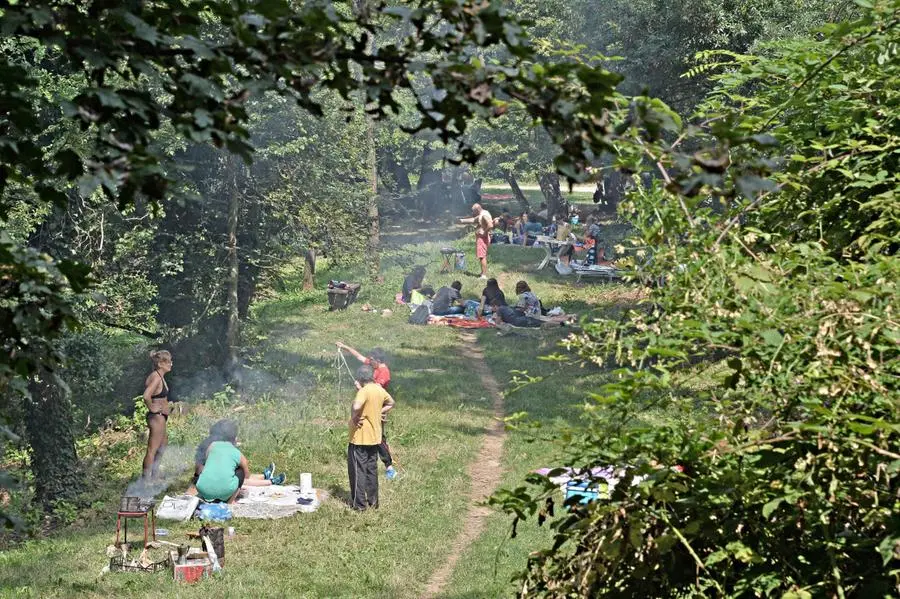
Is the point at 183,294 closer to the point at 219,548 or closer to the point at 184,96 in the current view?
the point at 219,548

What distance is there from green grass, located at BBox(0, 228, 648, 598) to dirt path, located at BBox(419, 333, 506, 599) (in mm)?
112

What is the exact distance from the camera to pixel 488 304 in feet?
80.1

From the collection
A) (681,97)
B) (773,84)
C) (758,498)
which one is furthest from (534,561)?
(681,97)

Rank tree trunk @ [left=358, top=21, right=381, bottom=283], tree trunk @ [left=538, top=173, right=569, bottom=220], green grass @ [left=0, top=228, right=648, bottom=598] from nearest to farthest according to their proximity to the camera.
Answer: green grass @ [left=0, top=228, right=648, bottom=598], tree trunk @ [left=358, top=21, right=381, bottom=283], tree trunk @ [left=538, top=173, right=569, bottom=220]

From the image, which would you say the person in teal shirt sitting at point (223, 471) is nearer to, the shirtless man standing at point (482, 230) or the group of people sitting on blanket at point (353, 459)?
the group of people sitting on blanket at point (353, 459)

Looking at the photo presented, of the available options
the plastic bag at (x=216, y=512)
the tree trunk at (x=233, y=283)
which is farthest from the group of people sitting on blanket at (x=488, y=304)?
the plastic bag at (x=216, y=512)

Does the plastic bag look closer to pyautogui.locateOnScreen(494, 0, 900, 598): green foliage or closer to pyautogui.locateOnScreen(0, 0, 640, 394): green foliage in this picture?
pyautogui.locateOnScreen(494, 0, 900, 598): green foliage

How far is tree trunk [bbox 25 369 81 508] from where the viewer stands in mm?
14191

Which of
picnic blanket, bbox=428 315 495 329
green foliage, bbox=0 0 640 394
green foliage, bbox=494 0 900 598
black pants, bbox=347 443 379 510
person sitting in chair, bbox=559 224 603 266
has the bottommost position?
black pants, bbox=347 443 379 510

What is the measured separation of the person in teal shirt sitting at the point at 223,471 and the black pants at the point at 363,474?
1318mm

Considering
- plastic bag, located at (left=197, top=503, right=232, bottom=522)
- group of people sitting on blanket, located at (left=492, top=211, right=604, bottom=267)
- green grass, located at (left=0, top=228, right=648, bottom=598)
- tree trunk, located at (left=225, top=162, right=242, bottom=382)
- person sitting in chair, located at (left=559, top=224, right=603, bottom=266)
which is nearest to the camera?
green grass, located at (left=0, top=228, right=648, bottom=598)

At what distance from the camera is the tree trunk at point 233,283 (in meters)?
18.4

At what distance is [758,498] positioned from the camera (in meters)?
3.81

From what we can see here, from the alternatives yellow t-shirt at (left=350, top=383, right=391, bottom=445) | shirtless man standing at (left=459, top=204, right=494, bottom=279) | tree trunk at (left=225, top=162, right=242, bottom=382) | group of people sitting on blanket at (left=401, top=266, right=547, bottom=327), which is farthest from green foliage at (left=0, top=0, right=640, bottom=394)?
shirtless man standing at (left=459, top=204, right=494, bottom=279)
